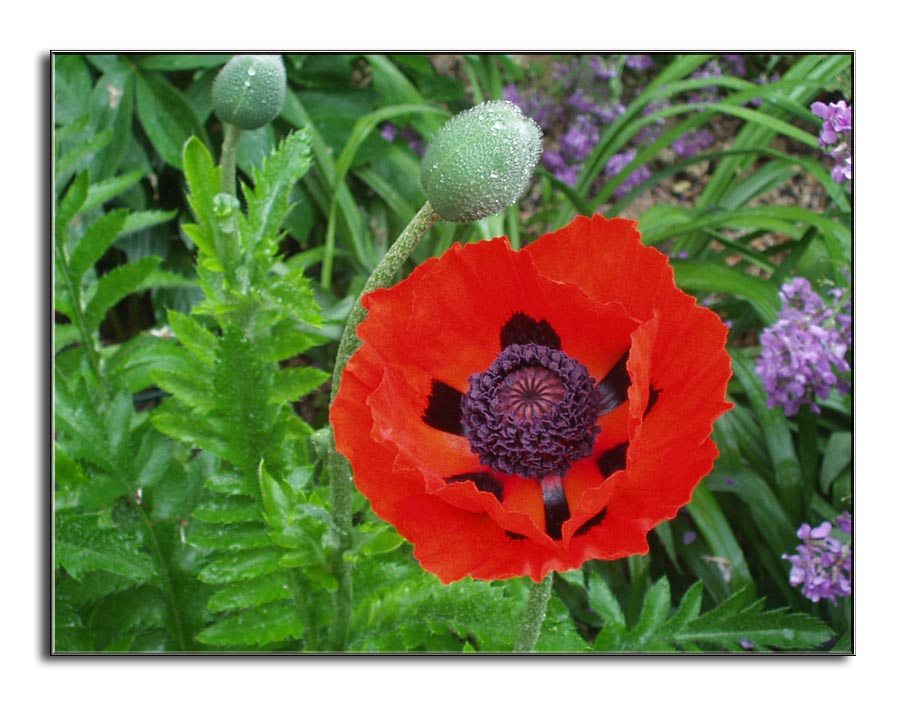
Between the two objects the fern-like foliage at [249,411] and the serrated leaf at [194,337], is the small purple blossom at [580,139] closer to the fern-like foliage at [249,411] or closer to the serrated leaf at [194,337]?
the fern-like foliage at [249,411]

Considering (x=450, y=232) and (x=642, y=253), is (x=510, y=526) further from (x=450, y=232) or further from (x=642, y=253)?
(x=450, y=232)

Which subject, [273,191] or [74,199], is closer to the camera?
[273,191]

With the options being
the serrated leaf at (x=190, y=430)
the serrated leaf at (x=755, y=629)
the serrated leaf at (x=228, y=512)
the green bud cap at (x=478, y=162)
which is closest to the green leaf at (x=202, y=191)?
the serrated leaf at (x=190, y=430)

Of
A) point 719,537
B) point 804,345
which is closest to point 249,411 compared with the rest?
point 804,345

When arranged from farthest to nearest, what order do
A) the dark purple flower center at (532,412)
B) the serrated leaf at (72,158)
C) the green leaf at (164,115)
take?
the green leaf at (164,115) < the serrated leaf at (72,158) < the dark purple flower center at (532,412)

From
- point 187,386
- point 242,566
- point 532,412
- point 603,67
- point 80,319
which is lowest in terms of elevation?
point 242,566

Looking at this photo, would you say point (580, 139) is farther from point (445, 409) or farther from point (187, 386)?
point (445, 409)
